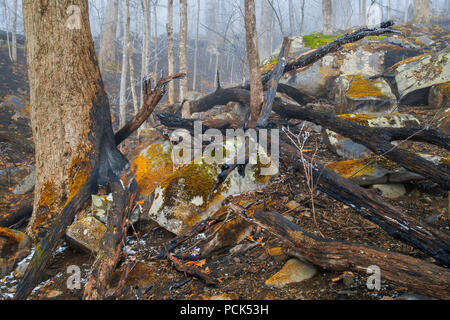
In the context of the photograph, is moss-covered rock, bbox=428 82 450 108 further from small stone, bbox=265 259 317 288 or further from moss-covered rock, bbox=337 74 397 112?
small stone, bbox=265 259 317 288

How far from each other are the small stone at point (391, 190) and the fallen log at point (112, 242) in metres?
3.69

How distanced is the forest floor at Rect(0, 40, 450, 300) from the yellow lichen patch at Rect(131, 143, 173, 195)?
1.01 meters

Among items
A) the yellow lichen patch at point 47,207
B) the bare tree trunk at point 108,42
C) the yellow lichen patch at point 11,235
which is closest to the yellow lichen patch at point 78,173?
the yellow lichen patch at point 47,207

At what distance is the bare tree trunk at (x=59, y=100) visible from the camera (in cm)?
427

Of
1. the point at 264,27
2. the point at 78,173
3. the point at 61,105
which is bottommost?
the point at 78,173

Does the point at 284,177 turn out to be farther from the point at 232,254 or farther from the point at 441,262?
the point at 441,262

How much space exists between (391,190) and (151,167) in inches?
162

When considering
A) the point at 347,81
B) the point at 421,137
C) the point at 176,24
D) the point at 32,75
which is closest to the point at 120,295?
the point at 32,75

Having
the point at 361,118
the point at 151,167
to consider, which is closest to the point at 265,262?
the point at 151,167

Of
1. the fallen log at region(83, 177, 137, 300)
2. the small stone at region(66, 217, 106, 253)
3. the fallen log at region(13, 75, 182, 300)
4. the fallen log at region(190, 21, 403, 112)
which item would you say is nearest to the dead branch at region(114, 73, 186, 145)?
the fallen log at region(13, 75, 182, 300)

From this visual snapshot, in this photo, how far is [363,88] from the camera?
6.91 metres

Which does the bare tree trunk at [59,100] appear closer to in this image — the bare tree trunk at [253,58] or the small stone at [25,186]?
the bare tree trunk at [253,58]

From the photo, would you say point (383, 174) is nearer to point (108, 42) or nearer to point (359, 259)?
point (359, 259)

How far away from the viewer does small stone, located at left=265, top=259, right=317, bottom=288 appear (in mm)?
2694
